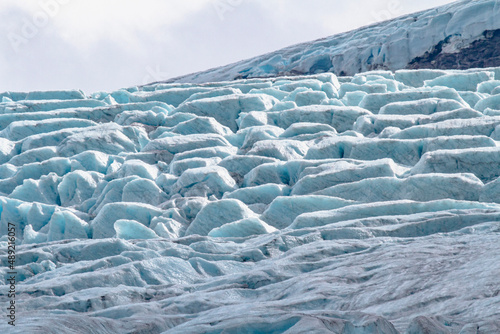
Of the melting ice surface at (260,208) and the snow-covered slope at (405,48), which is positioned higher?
the snow-covered slope at (405,48)

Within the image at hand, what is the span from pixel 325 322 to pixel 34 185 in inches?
412

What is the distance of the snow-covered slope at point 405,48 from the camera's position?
24.2 metres

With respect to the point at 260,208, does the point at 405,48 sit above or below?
above

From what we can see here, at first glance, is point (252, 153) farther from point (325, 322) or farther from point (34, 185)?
point (325, 322)

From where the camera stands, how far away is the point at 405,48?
1012 inches

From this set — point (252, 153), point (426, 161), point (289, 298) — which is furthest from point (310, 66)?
point (289, 298)

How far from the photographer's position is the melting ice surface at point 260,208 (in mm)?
4762

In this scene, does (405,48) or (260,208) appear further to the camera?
(405,48)

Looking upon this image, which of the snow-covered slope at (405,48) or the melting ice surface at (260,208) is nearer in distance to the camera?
the melting ice surface at (260,208)

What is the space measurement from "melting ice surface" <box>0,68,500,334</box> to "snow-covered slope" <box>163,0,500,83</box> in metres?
4.60

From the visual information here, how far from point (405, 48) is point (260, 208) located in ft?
57.6

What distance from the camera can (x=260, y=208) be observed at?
1034 cm

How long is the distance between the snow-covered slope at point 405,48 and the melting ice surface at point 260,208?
4600 millimetres

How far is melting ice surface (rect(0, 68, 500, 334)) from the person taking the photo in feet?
15.6
